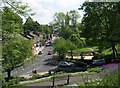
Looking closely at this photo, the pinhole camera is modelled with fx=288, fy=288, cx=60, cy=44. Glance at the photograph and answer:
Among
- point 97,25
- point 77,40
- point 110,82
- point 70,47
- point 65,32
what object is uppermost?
point 65,32

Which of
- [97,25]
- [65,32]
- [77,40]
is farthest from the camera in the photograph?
[65,32]

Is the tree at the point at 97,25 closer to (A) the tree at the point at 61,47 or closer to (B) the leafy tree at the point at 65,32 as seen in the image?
(A) the tree at the point at 61,47

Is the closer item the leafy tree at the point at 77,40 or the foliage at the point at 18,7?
the foliage at the point at 18,7

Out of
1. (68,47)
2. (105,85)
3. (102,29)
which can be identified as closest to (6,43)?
(105,85)

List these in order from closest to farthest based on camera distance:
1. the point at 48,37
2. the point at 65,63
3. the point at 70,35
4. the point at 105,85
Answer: the point at 105,85, the point at 65,63, the point at 70,35, the point at 48,37

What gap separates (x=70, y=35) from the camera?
1310 centimetres

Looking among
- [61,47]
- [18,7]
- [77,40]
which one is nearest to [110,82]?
[18,7]

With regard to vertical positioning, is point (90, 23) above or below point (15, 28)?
above

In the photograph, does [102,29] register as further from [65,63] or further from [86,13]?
[65,63]

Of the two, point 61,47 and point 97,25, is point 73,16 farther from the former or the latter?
point 97,25

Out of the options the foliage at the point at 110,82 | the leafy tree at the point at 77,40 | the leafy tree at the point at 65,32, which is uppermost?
the leafy tree at the point at 65,32

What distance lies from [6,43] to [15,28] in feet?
0.55

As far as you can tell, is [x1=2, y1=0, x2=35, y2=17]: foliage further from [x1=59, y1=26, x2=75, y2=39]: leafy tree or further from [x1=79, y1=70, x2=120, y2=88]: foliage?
[x1=59, y1=26, x2=75, y2=39]: leafy tree

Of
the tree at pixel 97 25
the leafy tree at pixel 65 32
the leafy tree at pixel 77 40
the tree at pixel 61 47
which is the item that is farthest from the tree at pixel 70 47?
the leafy tree at pixel 65 32
